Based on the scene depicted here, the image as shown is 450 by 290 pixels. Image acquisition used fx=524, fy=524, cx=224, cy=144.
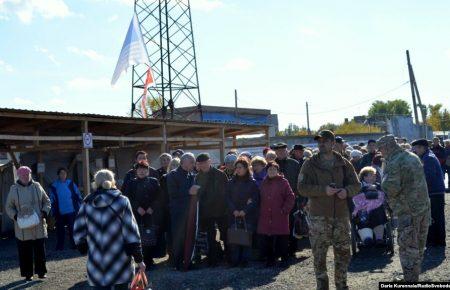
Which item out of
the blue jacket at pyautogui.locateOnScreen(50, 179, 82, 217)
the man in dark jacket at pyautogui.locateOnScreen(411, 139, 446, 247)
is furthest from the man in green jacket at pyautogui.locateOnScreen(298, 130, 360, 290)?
the blue jacket at pyautogui.locateOnScreen(50, 179, 82, 217)

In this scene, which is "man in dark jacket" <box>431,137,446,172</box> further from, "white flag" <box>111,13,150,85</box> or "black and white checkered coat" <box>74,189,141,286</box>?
"black and white checkered coat" <box>74,189,141,286</box>

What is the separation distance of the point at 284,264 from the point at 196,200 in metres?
1.73

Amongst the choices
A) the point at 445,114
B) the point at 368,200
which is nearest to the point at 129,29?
the point at 368,200

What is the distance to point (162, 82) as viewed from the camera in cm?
2345

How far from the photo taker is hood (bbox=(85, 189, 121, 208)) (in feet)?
16.4

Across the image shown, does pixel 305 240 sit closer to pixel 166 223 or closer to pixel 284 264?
pixel 284 264

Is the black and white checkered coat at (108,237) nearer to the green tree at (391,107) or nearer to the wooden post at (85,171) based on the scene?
the wooden post at (85,171)

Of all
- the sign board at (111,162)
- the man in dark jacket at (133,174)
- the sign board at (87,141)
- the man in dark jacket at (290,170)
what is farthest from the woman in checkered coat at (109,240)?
the sign board at (111,162)

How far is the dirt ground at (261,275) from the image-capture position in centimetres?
710

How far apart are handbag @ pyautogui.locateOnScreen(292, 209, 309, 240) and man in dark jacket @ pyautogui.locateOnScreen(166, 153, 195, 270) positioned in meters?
1.79

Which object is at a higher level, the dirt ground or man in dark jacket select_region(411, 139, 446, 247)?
man in dark jacket select_region(411, 139, 446, 247)

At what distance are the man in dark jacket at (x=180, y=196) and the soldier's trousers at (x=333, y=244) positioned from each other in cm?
298

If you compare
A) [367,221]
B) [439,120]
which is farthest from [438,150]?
[439,120]

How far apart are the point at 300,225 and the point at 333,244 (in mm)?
2616
